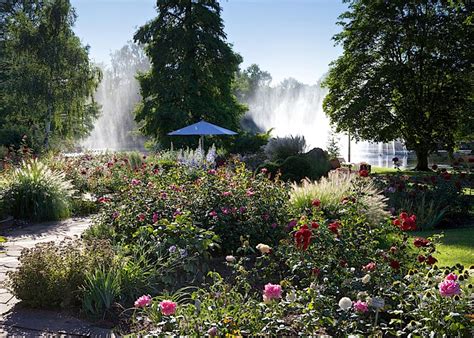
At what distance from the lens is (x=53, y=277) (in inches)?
150

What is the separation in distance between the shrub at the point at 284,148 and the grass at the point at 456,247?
8.57 metres

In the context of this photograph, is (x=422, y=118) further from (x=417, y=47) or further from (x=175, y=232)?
(x=175, y=232)

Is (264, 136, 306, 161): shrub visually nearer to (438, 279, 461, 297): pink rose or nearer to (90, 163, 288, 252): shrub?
(90, 163, 288, 252): shrub

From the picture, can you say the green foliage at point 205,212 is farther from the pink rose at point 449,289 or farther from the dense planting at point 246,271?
the pink rose at point 449,289

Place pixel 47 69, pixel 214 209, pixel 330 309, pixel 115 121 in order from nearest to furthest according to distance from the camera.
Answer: pixel 330 309, pixel 214 209, pixel 47 69, pixel 115 121

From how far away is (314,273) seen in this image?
345 cm

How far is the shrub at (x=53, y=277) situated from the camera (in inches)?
149

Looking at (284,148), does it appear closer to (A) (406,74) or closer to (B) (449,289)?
(A) (406,74)

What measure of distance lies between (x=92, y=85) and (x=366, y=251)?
64.9ft

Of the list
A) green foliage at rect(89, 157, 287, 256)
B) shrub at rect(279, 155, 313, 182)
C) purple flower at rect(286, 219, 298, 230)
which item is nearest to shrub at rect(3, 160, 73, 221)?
green foliage at rect(89, 157, 287, 256)

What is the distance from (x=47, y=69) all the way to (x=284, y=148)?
11685 mm

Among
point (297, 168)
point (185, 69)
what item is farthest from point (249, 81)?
point (297, 168)

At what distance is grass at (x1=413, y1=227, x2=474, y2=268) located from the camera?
18.3ft

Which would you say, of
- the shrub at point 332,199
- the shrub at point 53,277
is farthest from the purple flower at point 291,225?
the shrub at point 53,277
